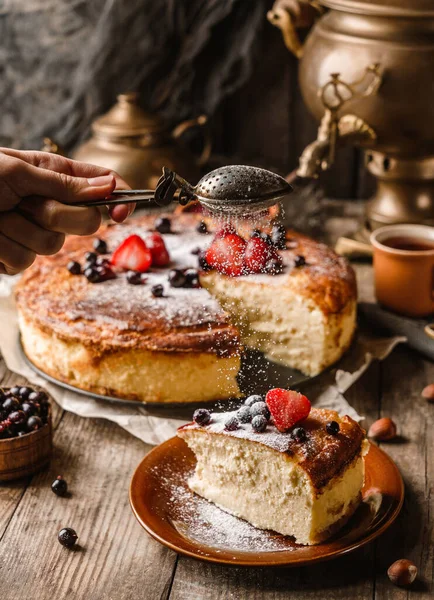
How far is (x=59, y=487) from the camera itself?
2328mm

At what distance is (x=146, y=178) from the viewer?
4102 mm

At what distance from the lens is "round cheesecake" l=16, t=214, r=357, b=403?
2.68 m

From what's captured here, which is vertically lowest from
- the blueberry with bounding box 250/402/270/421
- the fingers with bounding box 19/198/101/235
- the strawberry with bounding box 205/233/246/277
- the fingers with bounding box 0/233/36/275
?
the blueberry with bounding box 250/402/270/421

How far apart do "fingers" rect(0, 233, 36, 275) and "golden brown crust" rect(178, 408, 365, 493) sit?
0.63 m

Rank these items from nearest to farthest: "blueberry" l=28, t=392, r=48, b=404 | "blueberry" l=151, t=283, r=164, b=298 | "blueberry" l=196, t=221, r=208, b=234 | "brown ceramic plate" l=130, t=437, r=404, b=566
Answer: "brown ceramic plate" l=130, t=437, r=404, b=566 < "blueberry" l=28, t=392, r=48, b=404 < "blueberry" l=151, t=283, r=164, b=298 < "blueberry" l=196, t=221, r=208, b=234

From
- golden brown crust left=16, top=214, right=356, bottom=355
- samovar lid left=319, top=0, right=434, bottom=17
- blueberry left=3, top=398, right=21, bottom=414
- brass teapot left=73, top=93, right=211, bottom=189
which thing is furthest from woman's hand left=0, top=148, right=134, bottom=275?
brass teapot left=73, top=93, right=211, bottom=189

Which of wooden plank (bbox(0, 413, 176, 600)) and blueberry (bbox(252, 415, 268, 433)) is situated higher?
blueberry (bbox(252, 415, 268, 433))

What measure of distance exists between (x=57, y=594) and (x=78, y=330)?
979 mm

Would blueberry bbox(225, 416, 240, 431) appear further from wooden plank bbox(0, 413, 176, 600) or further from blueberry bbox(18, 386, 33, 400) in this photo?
blueberry bbox(18, 386, 33, 400)

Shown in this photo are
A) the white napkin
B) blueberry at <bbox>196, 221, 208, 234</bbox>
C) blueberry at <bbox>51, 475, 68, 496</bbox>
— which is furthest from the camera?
blueberry at <bbox>196, 221, 208, 234</bbox>

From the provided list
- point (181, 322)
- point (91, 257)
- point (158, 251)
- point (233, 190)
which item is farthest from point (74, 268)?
point (233, 190)

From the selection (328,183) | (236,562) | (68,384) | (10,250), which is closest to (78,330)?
(68,384)

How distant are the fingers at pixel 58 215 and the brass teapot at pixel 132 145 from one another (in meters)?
1.97

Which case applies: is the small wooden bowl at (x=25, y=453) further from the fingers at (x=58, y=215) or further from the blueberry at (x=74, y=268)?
the blueberry at (x=74, y=268)
